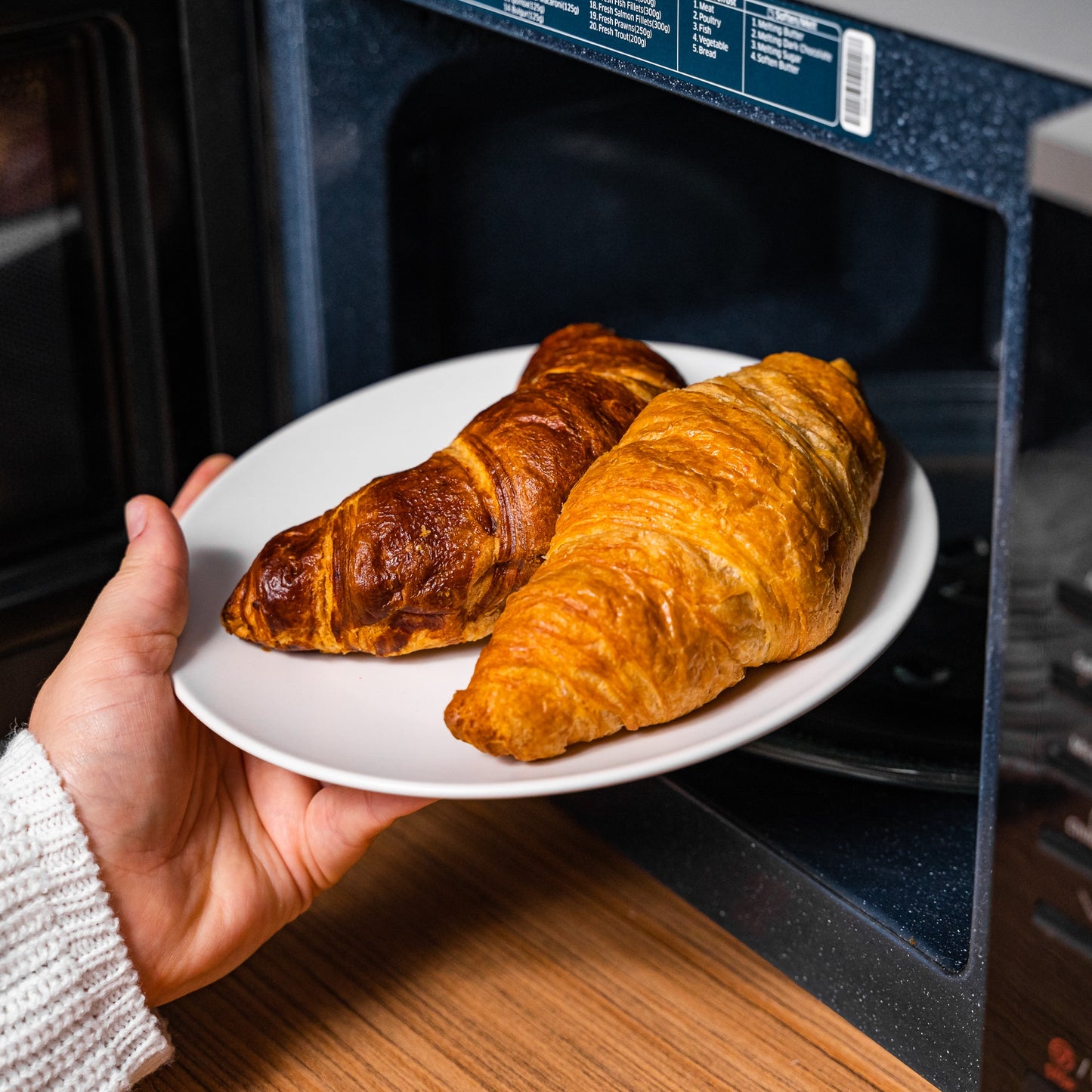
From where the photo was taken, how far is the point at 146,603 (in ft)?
2.18

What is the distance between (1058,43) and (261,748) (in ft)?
1.40

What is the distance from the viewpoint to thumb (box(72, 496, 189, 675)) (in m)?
0.67

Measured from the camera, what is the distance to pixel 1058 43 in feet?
1.32

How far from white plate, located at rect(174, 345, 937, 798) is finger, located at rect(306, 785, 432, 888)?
100 millimetres

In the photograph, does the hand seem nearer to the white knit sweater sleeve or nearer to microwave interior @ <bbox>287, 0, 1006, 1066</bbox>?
the white knit sweater sleeve

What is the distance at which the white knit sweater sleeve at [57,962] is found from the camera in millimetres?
584

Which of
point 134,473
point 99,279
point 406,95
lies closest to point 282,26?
point 406,95

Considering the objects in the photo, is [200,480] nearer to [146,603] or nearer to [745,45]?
[146,603]

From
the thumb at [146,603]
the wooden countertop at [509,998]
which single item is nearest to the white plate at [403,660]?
the thumb at [146,603]

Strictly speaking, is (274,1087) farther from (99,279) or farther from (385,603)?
(99,279)

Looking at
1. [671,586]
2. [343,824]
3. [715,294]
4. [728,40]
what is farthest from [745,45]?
[715,294]

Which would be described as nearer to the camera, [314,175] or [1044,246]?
[1044,246]

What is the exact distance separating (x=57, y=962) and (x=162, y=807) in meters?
0.10

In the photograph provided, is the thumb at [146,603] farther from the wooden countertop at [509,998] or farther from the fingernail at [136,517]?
the wooden countertop at [509,998]
